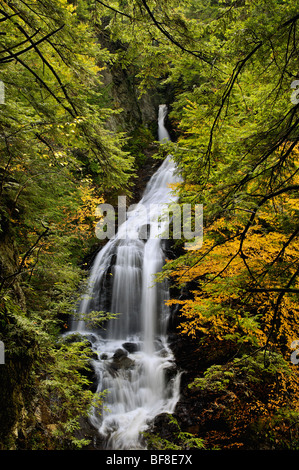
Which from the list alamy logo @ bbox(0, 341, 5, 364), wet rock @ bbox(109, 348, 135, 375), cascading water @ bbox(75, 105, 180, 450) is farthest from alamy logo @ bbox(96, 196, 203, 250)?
alamy logo @ bbox(0, 341, 5, 364)

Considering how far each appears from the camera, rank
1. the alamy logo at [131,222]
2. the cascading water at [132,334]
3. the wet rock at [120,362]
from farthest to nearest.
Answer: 1. the alamy logo at [131,222]
2. the wet rock at [120,362]
3. the cascading water at [132,334]

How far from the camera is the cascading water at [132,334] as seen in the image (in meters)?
6.57

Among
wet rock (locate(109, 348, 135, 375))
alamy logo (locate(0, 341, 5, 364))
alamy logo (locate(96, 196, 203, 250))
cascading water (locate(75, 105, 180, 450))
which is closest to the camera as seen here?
alamy logo (locate(0, 341, 5, 364))

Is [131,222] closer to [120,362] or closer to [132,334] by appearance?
[132,334]

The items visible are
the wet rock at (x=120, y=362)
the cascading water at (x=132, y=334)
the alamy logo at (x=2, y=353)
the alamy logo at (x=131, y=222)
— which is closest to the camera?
the alamy logo at (x=2, y=353)

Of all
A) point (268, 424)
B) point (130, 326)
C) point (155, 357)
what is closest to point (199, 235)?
point (268, 424)

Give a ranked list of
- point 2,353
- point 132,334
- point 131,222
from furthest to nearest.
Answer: point 131,222, point 132,334, point 2,353

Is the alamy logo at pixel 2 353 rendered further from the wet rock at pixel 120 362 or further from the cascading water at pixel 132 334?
the wet rock at pixel 120 362

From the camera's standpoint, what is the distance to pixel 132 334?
970cm

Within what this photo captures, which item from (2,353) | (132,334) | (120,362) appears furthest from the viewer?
(132,334)

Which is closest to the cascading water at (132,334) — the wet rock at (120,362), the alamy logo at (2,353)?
the wet rock at (120,362)

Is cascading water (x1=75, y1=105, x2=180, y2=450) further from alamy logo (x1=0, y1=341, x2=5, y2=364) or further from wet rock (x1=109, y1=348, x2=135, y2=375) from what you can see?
alamy logo (x1=0, y1=341, x2=5, y2=364)

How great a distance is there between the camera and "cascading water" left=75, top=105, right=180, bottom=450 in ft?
21.5

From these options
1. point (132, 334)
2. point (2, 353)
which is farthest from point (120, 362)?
point (2, 353)
